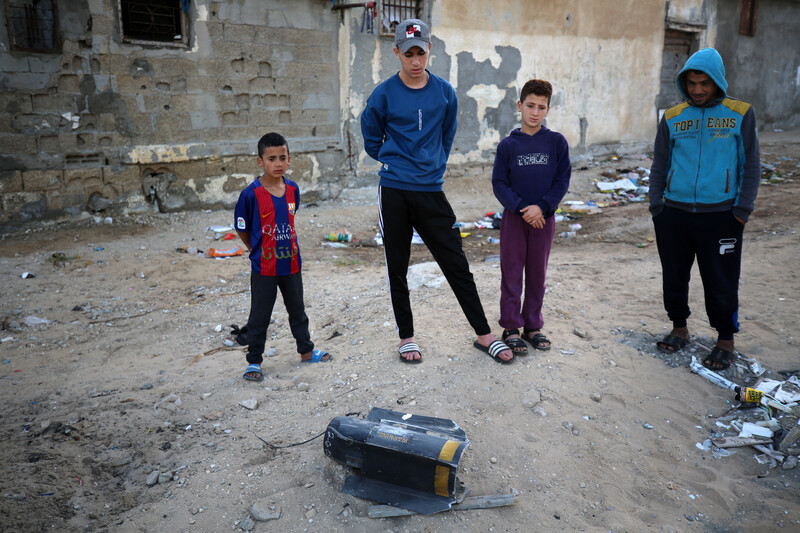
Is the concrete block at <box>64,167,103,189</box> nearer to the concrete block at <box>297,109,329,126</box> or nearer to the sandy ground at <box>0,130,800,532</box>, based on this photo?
the sandy ground at <box>0,130,800,532</box>

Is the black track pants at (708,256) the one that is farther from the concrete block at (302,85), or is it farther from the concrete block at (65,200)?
the concrete block at (65,200)

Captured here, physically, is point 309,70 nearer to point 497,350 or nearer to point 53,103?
point 53,103

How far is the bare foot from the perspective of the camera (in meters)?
3.40

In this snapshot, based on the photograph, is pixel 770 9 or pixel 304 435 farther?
pixel 770 9

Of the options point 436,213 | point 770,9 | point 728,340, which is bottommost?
point 728,340

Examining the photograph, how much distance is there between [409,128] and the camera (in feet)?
10.7

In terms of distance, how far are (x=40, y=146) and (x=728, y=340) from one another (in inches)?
299

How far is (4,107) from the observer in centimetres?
668

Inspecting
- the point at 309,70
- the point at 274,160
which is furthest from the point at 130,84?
the point at 274,160

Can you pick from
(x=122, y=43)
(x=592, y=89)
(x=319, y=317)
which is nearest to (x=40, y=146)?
(x=122, y=43)

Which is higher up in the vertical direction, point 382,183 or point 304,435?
point 382,183

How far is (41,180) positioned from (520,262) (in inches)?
253

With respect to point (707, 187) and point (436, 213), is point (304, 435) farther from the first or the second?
point (707, 187)

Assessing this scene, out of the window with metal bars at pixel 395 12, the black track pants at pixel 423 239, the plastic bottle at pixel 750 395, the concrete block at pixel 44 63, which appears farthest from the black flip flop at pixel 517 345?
the window with metal bars at pixel 395 12
